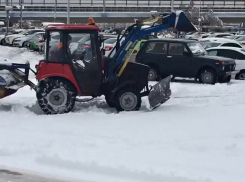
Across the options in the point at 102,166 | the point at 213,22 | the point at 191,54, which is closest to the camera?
the point at 102,166

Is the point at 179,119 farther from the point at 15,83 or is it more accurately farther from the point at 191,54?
the point at 191,54

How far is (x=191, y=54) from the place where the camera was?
2156 cm

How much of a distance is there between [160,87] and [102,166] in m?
5.97

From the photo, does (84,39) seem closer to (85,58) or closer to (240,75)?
(85,58)

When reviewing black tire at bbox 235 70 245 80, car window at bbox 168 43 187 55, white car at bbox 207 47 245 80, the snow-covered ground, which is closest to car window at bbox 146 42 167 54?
car window at bbox 168 43 187 55

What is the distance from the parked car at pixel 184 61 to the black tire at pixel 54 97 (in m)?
8.27

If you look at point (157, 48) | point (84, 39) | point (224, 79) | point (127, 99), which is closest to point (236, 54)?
point (224, 79)

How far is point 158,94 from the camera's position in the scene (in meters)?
14.6

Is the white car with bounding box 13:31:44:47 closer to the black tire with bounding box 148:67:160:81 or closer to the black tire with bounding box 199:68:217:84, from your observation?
the black tire with bounding box 148:67:160:81

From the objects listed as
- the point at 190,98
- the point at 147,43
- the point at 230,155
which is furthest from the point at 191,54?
the point at 230,155

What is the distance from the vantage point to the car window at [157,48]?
22.1 meters

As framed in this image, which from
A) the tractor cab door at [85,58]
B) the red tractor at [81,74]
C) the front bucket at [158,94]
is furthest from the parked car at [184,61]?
the tractor cab door at [85,58]

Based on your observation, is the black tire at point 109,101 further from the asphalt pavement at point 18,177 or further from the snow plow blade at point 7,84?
the asphalt pavement at point 18,177

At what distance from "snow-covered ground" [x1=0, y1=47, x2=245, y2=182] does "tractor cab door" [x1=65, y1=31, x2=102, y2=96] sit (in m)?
0.66
